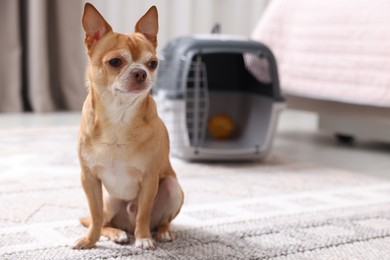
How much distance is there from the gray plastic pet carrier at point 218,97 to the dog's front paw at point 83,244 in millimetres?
1013

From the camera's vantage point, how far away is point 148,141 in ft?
4.33

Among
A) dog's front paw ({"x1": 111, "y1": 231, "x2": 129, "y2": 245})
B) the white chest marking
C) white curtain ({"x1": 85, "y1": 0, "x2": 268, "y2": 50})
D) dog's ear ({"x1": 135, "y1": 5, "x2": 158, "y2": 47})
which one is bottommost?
dog's front paw ({"x1": 111, "y1": 231, "x2": 129, "y2": 245})

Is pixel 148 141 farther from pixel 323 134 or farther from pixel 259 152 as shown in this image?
pixel 323 134

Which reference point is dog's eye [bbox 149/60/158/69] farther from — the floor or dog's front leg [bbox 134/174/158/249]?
the floor

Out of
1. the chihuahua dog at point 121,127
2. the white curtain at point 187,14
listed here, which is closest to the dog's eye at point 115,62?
the chihuahua dog at point 121,127

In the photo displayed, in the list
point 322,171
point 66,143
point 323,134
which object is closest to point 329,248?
point 322,171

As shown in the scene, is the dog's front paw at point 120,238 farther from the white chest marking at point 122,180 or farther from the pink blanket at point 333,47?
the pink blanket at point 333,47

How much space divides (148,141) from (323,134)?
6.91 feet

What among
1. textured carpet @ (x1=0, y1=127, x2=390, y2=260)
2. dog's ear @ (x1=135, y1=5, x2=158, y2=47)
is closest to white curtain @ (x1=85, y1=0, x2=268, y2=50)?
textured carpet @ (x1=0, y1=127, x2=390, y2=260)

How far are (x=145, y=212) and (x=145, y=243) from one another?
0.22 feet

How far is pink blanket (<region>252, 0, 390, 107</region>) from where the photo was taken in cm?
253

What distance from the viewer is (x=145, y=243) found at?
1.34 meters

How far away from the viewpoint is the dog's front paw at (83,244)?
1325 mm

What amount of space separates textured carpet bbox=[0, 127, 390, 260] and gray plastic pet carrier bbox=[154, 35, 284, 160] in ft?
0.32
